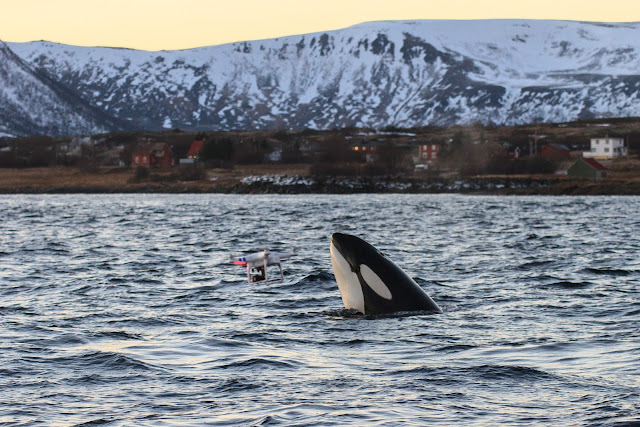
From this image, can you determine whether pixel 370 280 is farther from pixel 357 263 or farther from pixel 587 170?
pixel 587 170

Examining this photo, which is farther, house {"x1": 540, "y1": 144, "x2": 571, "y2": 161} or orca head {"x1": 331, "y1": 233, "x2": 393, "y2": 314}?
house {"x1": 540, "y1": 144, "x2": 571, "y2": 161}

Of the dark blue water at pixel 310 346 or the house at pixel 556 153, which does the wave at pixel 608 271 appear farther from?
the house at pixel 556 153

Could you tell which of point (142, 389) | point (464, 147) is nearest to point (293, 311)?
point (142, 389)

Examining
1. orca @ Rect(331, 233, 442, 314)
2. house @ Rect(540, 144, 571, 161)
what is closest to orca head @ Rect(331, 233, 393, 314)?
orca @ Rect(331, 233, 442, 314)

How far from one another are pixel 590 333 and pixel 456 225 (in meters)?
41.9

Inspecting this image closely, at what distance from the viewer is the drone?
2042cm

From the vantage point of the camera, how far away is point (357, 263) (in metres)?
17.0

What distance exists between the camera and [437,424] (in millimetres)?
11148

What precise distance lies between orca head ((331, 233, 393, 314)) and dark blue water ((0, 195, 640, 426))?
66 cm

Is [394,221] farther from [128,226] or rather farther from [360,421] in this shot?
[360,421]

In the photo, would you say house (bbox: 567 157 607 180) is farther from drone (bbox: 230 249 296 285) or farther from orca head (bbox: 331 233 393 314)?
orca head (bbox: 331 233 393 314)

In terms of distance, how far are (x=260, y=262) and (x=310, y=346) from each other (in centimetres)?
661

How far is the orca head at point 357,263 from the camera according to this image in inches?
667

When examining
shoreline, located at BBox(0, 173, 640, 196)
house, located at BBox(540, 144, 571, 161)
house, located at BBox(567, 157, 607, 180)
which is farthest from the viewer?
house, located at BBox(540, 144, 571, 161)
